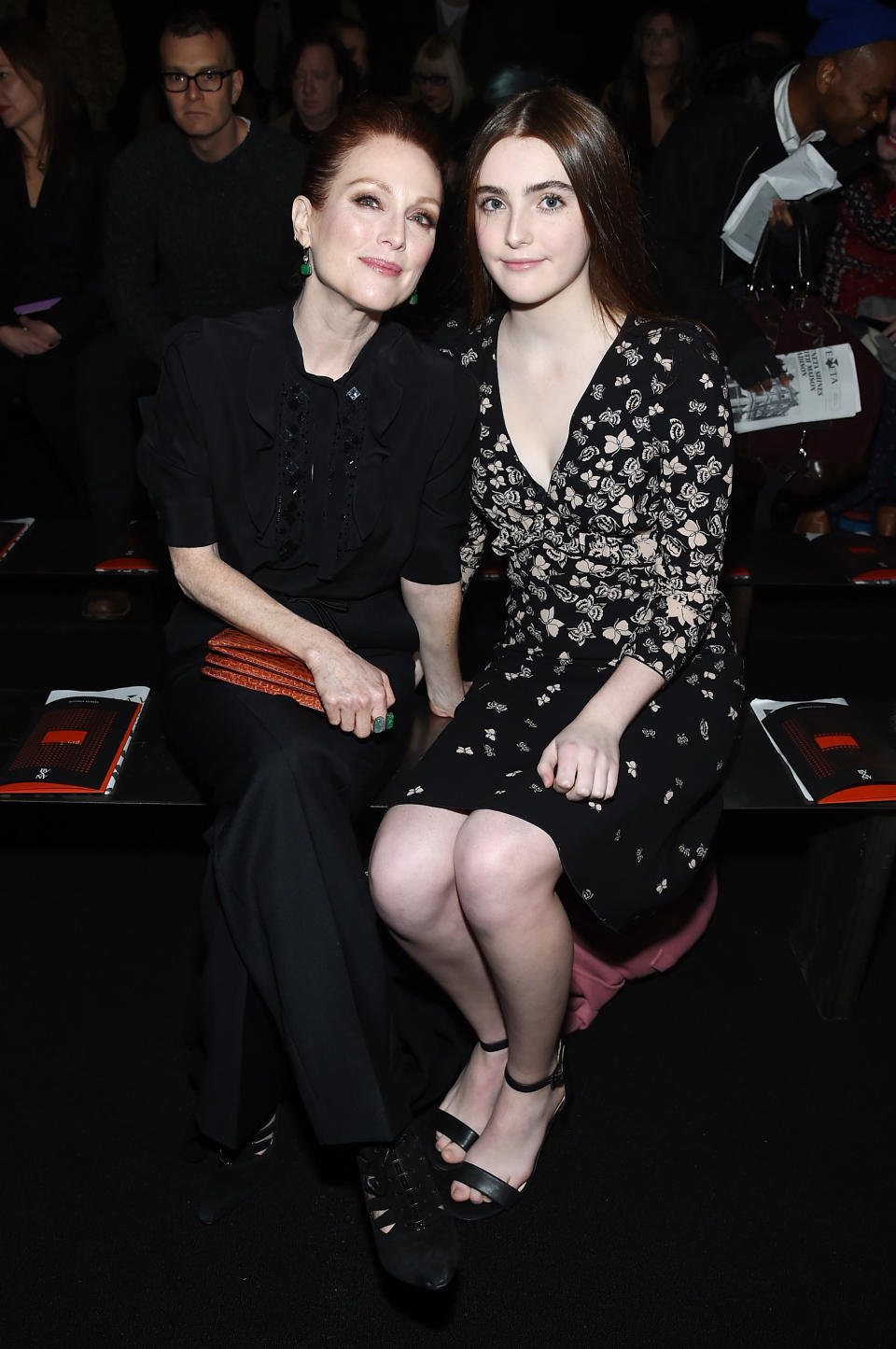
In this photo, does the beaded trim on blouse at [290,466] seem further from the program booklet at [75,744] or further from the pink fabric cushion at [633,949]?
the pink fabric cushion at [633,949]

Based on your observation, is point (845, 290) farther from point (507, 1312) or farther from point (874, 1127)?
point (507, 1312)

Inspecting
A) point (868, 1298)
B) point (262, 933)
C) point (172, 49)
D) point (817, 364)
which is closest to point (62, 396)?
point (172, 49)

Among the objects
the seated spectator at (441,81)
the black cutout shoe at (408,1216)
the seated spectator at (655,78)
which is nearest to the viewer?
the black cutout shoe at (408,1216)

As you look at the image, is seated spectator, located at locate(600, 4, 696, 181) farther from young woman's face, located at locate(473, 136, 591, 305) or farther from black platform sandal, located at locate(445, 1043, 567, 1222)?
black platform sandal, located at locate(445, 1043, 567, 1222)

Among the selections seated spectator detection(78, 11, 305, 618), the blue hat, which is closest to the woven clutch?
seated spectator detection(78, 11, 305, 618)

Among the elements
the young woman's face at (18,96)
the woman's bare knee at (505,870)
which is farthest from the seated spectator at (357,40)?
the woman's bare knee at (505,870)

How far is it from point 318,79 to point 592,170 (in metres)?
3.10

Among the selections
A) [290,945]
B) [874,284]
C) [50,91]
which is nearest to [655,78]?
[874,284]

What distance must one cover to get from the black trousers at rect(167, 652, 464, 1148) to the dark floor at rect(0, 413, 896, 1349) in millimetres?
230

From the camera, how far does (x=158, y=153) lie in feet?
11.1

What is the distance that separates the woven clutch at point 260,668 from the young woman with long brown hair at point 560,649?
244 millimetres

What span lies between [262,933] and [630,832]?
22.5 inches

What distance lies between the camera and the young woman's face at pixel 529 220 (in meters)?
1.84

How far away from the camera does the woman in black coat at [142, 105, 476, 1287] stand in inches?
68.1
